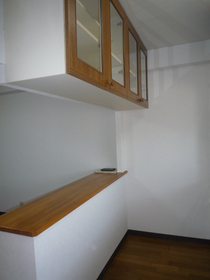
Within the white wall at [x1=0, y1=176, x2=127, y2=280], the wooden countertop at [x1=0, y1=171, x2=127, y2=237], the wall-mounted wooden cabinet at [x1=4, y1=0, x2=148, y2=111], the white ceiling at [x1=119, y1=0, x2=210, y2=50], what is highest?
the white ceiling at [x1=119, y1=0, x2=210, y2=50]

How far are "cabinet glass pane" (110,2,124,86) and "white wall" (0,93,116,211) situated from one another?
54.0 inches

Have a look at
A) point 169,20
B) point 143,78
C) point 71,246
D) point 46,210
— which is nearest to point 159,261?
point 71,246

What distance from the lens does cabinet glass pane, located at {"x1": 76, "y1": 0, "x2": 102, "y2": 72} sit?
129 centimetres

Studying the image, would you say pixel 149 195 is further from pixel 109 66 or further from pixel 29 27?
pixel 29 27

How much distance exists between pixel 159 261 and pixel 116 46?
223 cm

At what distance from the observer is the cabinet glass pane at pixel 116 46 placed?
5.61 feet

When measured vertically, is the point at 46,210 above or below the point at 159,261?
above

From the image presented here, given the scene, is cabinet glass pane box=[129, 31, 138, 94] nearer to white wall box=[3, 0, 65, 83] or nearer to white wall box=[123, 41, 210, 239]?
white wall box=[123, 41, 210, 239]

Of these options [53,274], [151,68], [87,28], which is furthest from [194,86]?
[53,274]

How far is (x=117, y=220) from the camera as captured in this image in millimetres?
2688

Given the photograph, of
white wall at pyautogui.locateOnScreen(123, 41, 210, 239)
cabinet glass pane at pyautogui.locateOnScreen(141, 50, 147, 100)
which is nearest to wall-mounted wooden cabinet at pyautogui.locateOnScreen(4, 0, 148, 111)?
cabinet glass pane at pyautogui.locateOnScreen(141, 50, 147, 100)

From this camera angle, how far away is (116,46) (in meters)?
1.79

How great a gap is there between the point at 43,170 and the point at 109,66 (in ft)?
→ 8.54

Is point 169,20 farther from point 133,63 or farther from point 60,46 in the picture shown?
point 60,46
